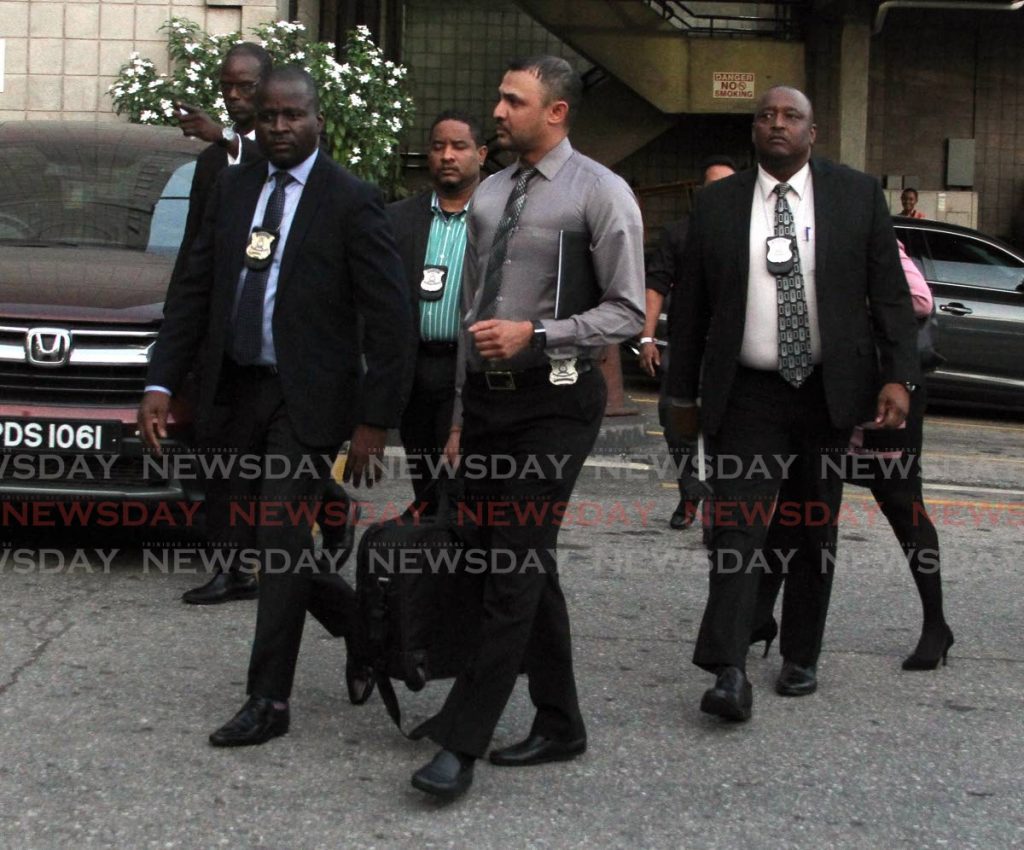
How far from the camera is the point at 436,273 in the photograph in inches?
235

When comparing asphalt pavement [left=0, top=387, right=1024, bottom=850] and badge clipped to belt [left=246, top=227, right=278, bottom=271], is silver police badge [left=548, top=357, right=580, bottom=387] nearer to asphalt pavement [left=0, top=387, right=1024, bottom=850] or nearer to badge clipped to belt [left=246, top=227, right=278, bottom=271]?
badge clipped to belt [left=246, top=227, right=278, bottom=271]

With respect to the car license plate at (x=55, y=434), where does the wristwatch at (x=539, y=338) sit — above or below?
above

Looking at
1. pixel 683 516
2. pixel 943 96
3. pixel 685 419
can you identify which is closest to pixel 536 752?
pixel 685 419

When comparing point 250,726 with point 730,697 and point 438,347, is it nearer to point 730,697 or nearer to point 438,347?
point 730,697

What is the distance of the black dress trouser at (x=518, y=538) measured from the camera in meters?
4.31

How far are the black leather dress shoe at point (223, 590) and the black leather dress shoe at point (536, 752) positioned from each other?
6.69ft

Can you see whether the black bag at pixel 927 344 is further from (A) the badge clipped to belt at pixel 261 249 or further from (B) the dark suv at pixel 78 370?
(B) the dark suv at pixel 78 370

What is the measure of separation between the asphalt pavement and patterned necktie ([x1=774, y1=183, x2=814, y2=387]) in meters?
1.04

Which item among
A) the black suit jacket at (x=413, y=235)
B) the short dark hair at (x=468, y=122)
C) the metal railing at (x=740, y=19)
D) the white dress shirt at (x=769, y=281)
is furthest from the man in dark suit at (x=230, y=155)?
the metal railing at (x=740, y=19)

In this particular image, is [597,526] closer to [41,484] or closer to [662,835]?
[41,484]

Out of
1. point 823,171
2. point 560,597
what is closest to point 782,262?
point 823,171

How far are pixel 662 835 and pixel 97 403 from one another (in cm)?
327

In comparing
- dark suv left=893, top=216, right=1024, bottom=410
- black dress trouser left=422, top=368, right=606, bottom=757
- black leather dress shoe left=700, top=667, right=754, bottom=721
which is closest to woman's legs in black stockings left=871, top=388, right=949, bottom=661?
black leather dress shoe left=700, top=667, right=754, bottom=721

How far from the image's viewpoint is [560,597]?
457 cm
